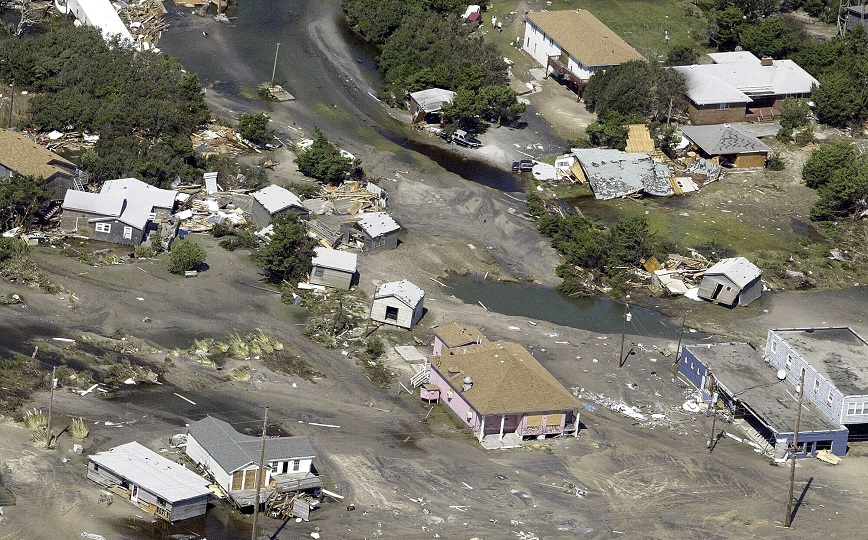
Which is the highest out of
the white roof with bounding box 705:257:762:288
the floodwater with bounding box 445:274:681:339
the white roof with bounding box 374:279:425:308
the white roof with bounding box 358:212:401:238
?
Result: the white roof with bounding box 374:279:425:308

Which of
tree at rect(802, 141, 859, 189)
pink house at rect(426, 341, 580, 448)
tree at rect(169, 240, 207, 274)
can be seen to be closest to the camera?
pink house at rect(426, 341, 580, 448)

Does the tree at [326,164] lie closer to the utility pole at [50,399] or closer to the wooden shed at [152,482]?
the utility pole at [50,399]

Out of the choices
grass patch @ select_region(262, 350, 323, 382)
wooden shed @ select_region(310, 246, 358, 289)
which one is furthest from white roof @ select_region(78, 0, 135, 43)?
grass patch @ select_region(262, 350, 323, 382)

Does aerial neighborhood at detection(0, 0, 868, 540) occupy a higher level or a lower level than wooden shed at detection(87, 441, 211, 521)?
lower

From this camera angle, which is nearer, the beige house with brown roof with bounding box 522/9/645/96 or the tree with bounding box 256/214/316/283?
the tree with bounding box 256/214/316/283

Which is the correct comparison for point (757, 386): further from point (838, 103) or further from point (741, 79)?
point (741, 79)

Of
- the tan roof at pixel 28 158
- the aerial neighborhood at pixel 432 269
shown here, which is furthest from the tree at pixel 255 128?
the tan roof at pixel 28 158

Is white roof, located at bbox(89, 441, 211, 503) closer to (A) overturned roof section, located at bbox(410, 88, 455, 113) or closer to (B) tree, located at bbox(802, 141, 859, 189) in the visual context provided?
(A) overturned roof section, located at bbox(410, 88, 455, 113)
